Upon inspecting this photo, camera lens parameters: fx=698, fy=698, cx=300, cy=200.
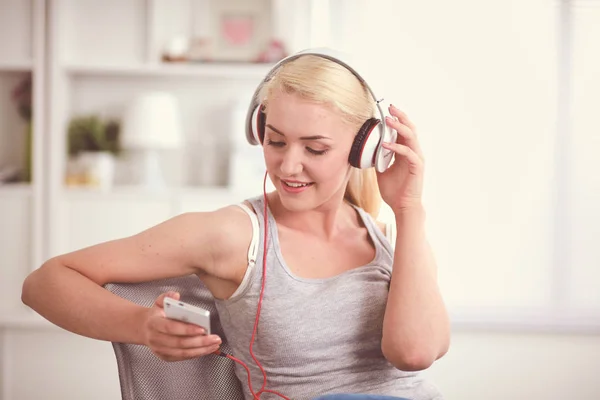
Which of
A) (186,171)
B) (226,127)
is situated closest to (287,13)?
(226,127)

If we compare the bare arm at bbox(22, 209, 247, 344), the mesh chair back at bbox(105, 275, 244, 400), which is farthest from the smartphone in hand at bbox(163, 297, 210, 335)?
the mesh chair back at bbox(105, 275, 244, 400)

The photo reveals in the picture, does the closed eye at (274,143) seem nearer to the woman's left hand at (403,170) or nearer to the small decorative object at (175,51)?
the woman's left hand at (403,170)

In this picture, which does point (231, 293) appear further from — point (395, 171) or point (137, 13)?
point (137, 13)

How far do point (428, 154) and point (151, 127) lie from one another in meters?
1.30

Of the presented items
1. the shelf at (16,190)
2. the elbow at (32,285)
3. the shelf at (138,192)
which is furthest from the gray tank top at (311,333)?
the shelf at (16,190)

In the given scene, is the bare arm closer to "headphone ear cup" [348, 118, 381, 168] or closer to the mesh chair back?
the mesh chair back

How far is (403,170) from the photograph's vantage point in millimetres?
1375

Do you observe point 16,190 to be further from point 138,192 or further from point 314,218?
point 314,218

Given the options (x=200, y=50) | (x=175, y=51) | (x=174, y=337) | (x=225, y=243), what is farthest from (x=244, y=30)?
(x=174, y=337)

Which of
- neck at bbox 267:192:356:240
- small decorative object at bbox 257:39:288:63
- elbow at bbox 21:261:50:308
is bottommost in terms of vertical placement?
elbow at bbox 21:261:50:308

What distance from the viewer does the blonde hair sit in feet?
4.07

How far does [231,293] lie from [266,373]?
161 mm

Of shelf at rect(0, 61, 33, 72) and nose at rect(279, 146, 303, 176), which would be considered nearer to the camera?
nose at rect(279, 146, 303, 176)

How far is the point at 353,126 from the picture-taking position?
130cm
